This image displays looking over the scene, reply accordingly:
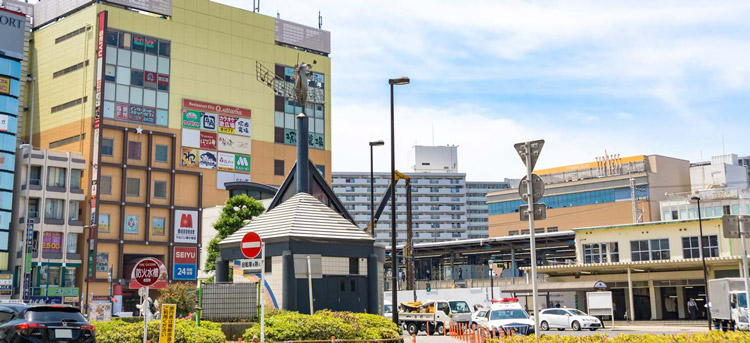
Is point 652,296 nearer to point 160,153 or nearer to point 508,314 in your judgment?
point 508,314

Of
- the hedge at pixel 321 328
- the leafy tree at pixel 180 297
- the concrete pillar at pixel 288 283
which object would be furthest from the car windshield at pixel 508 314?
the leafy tree at pixel 180 297

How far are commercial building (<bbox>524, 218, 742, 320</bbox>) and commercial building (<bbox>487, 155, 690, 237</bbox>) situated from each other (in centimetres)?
4742

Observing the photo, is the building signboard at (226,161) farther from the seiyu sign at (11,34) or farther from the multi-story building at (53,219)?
the seiyu sign at (11,34)

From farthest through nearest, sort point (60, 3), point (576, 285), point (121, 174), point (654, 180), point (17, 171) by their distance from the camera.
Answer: point (654, 180)
point (60, 3)
point (121, 174)
point (17, 171)
point (576, 285)

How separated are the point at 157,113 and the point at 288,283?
63.4 meters

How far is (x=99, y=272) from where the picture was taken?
8094 centimetres

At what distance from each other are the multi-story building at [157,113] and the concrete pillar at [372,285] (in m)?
54.9

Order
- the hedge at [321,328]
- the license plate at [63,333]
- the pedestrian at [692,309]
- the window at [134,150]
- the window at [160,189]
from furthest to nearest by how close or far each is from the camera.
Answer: the window at [160,189] < the window at [134,150] < the pedestrian at [692,309] < the hedge at [321,328] < the license plate at [63,333]

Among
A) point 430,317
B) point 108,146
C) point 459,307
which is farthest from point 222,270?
point 108,146

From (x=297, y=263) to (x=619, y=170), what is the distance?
10198 cm

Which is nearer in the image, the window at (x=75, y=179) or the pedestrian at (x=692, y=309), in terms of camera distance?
the pedestrian at (x=692, y=309)

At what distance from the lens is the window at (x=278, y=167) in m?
99.2

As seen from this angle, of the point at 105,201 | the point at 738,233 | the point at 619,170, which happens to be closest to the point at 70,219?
the point at 105,201

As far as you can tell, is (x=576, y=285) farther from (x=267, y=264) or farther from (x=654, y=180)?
(x=654, y=180)
